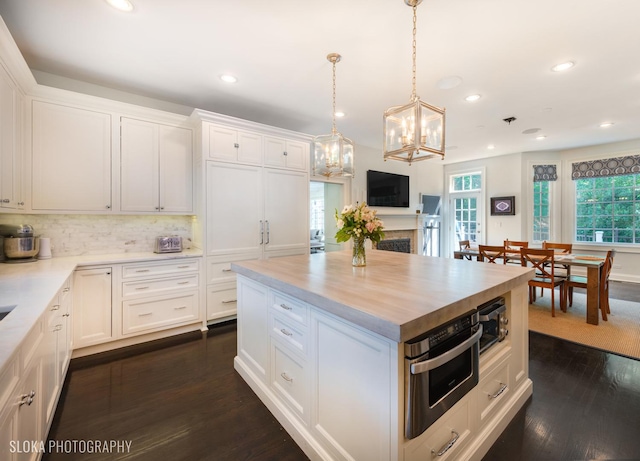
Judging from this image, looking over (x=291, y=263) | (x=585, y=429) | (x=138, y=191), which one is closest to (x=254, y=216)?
(x=138, y=191)

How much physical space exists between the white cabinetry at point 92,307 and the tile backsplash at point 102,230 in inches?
24.1

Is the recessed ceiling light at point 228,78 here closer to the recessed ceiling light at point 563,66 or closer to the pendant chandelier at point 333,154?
the pendant chandelier at point 333,154

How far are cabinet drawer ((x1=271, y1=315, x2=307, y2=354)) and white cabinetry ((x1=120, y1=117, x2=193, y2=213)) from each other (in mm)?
2274

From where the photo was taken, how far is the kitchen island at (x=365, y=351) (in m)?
1.16

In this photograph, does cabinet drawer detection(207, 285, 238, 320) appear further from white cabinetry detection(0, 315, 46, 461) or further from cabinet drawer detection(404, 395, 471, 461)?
cabinet drawer detection(404, 395, 471, 461)

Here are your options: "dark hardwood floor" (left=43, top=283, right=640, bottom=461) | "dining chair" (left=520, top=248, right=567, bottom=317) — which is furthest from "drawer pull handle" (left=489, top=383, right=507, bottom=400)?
"dining chair" (left=520, top=248, right=567, bottom=317)

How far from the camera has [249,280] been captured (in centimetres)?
217

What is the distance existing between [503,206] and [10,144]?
8026 millimetres

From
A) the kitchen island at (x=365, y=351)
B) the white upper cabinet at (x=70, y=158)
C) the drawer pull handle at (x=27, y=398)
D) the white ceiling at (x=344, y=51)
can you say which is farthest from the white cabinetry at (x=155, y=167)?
the drawer pull handle at (x=27, y=398)

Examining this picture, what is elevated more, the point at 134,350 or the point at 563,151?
the point at 563,151

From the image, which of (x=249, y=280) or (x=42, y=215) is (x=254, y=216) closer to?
(x=249, y=280)

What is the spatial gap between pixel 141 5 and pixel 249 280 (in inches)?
82.2

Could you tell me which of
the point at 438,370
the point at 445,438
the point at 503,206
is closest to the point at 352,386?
the point at 438,370

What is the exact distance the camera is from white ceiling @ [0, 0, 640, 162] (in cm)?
200
